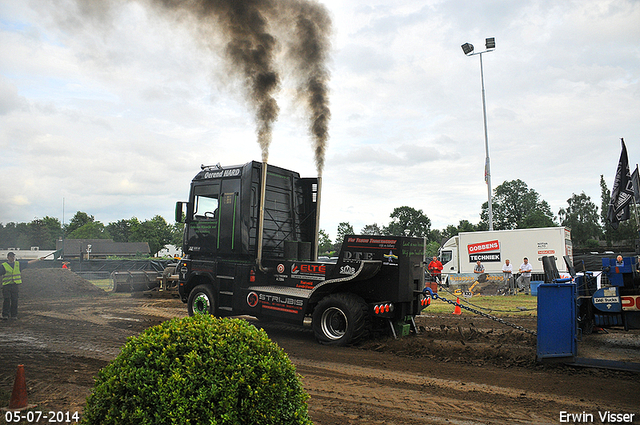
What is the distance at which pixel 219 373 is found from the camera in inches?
105

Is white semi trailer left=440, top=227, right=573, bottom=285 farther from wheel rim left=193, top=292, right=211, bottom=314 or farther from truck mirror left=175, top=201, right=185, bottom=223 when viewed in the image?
truck mirror left=175, top=201, right=185, bottom=223

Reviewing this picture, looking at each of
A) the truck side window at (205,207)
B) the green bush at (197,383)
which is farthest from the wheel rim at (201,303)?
the green bush at (197,383)

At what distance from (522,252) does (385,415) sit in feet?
66.8

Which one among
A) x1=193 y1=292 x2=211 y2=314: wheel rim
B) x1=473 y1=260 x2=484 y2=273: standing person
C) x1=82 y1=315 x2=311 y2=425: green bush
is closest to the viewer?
x1=82 y1=315 x2=311 y2=425: green bush

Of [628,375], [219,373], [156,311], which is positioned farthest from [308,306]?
[156,311]

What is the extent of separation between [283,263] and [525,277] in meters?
14.7

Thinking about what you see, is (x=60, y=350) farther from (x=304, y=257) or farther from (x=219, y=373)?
(x=219, y=373)

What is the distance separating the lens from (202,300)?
10281 millimetres

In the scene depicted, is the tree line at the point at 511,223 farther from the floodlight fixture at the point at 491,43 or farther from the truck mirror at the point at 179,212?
the truck mirror at the point at 179,212

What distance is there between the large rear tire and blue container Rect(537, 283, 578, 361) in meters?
2.95

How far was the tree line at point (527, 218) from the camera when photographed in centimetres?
6812

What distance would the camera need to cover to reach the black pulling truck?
8.12 meters

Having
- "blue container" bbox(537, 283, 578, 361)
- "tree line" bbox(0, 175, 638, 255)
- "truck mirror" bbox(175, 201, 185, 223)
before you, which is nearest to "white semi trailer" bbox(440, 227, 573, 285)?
"blue container" bbox(537, 283, 578, 361)

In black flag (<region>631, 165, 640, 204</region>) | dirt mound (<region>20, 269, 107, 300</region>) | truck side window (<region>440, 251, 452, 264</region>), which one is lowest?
dirt mound (<region>20, 269, 107, 300</region>)
